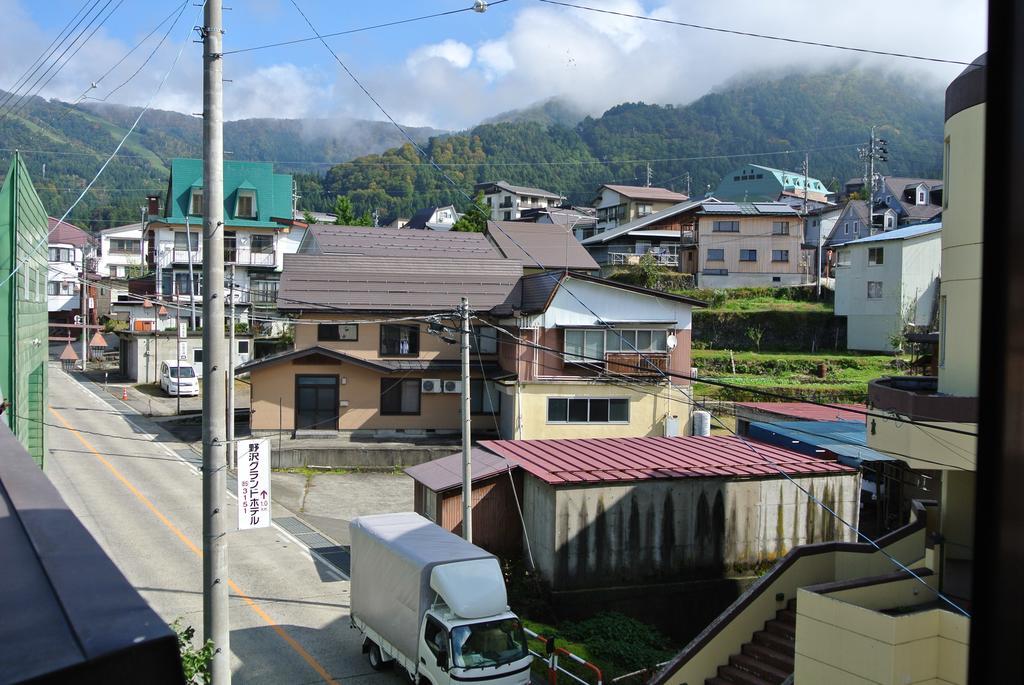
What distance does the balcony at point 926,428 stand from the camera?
35.4 feet

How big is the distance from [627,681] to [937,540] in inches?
209

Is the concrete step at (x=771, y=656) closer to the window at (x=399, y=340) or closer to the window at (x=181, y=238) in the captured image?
the window at (x=399, y=340)

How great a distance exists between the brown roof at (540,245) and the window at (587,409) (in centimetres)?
1495

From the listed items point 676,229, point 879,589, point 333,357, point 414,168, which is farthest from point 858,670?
point 414,168

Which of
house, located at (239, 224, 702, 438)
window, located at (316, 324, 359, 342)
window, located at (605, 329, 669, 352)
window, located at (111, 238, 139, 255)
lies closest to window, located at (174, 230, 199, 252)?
house, located at (239, 224, 702, 438)

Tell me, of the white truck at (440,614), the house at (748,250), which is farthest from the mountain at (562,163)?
the white truck at (440,614)

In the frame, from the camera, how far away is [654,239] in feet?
204

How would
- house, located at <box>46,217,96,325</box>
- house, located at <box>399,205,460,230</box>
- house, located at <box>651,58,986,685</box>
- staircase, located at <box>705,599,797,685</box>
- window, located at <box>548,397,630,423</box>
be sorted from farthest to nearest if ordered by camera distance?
house, located at <box>399,205,460,230</box> → house, located at <box>46,217,96,325</box> → window, located at <box>548,397,630,423</box> → staircase, located at <box>705,599,797,685</box> → house, located at <box>651,58,986,685</box>

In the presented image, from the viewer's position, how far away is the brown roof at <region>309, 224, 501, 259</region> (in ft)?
120

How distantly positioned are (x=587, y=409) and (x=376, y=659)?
16.2 meters

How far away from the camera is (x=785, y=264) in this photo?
2176 inches

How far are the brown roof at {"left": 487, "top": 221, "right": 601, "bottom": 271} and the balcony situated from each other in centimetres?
3103

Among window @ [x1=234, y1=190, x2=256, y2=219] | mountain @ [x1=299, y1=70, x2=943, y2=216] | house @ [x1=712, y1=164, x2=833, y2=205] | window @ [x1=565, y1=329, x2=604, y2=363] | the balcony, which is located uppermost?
mountain @ [x1=299, y1=70, x2=943, y2=216]

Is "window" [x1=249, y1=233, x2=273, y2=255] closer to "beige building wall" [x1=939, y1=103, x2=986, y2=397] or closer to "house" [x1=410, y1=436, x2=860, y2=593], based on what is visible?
"house" [x1=410, y1=436, x2=860, y2=593]
